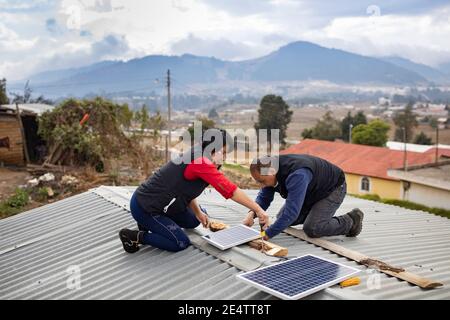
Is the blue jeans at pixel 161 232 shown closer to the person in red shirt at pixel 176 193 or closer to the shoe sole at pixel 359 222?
the person in red shirt at pixel 176 193

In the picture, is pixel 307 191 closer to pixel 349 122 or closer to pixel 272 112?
pixel 272 112

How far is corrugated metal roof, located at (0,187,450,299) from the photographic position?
3641 millimetres

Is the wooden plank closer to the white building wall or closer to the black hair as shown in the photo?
the black hair

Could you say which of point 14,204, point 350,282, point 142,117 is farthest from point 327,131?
point 350,282

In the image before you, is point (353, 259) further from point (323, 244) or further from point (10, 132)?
point (10, 132)

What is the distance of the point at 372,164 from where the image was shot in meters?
29.0

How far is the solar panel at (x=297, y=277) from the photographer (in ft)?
10.5

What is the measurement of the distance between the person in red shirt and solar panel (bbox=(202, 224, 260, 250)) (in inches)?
7.8

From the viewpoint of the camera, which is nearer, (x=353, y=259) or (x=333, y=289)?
(x=333, y=289)

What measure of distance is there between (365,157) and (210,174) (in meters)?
28.2

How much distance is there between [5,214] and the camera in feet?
36.5
